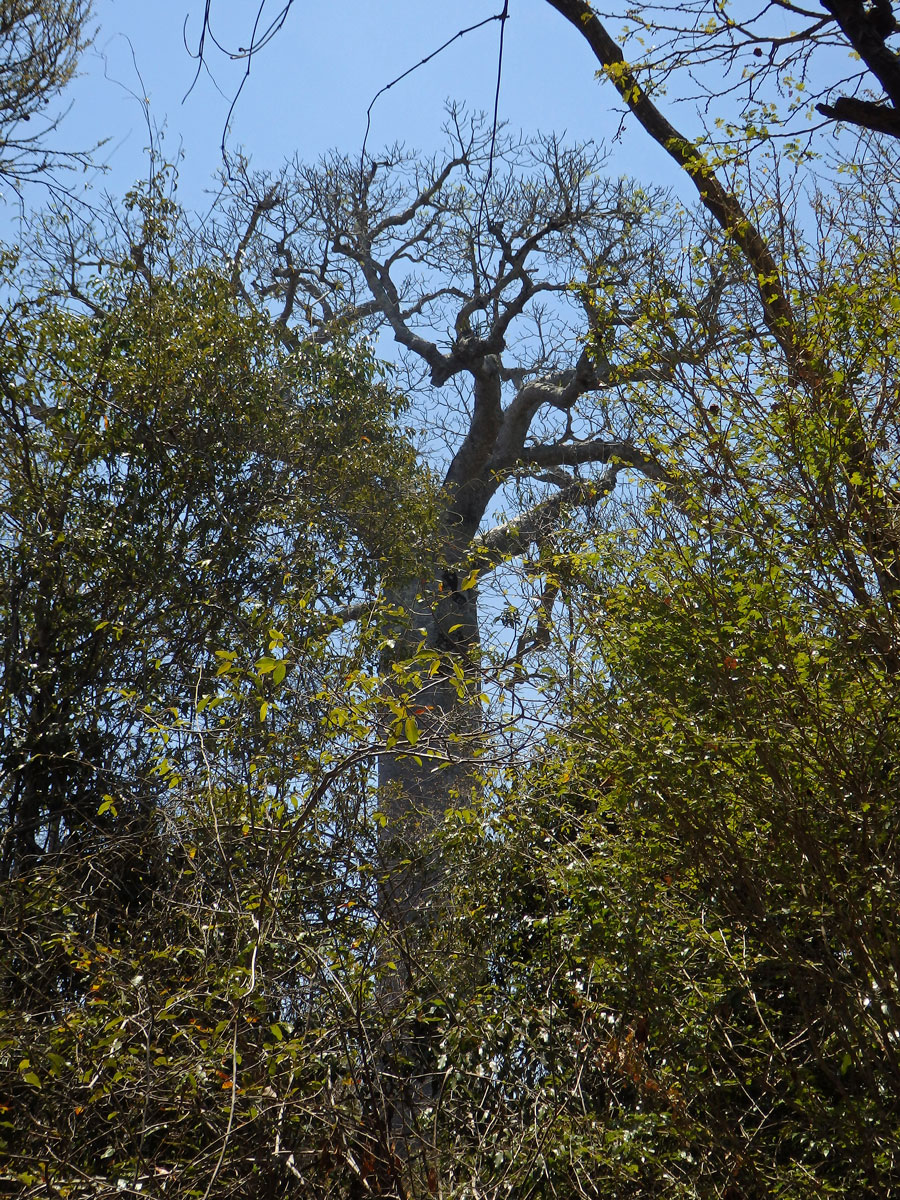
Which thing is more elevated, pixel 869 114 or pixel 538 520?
pixel 538 520

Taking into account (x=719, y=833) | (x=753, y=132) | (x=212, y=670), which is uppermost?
(x=753, y=132)

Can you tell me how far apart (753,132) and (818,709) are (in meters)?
2.14

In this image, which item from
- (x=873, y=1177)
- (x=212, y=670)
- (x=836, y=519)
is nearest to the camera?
(x=873, y=1177)

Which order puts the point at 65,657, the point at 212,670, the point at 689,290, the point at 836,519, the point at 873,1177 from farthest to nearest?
the point at 212,670, the point at 65,657, the point at 689,290, the point at 836,519, the point at 873,1177

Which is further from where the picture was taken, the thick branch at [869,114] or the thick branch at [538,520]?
the thick branch at [538,520]

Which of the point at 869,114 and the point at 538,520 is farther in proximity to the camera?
the point at 538,520

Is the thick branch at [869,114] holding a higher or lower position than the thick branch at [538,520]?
lower

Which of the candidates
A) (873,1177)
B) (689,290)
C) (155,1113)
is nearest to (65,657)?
(155,1113)

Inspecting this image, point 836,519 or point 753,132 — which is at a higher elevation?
point 753,132

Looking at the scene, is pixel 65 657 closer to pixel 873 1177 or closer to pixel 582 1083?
pixel 582 1083

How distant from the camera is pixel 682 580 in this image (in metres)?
3.03

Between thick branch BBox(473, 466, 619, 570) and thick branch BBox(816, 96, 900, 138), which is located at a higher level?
thick branch BBox(473, 466, 619, 570)

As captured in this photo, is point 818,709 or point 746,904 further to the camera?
point 746,904

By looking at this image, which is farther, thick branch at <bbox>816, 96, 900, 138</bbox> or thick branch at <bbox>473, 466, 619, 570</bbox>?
thick branch at <bbox>473, 466, 619, 570</bbox>
